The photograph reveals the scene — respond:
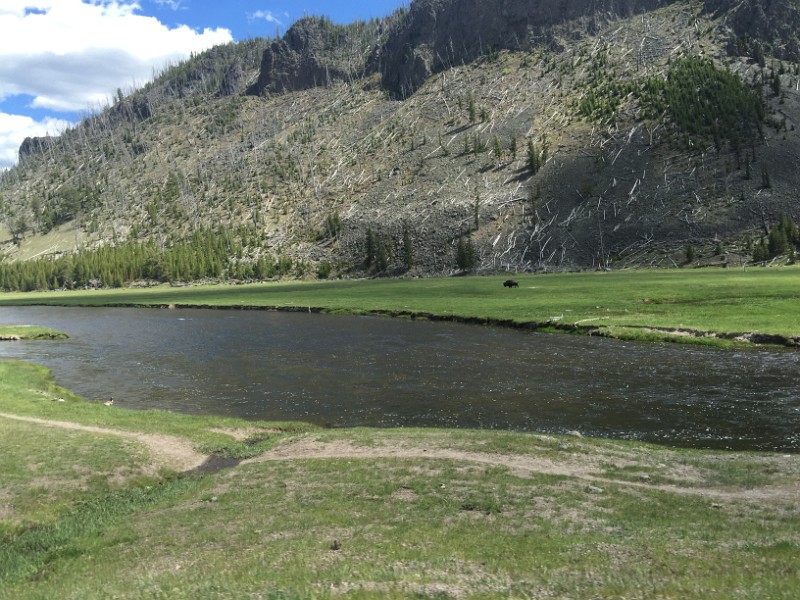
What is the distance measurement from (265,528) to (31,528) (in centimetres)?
841

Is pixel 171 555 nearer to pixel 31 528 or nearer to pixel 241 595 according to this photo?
pixel 241 595

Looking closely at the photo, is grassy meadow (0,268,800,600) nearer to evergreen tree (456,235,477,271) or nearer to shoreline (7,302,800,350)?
shoreline (7,302,800,350)

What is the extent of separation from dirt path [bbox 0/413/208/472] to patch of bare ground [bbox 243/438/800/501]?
2.86 metres

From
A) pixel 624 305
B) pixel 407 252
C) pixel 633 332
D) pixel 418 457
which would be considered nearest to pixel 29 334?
pixel 418 457

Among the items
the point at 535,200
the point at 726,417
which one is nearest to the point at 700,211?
the point at 535,200

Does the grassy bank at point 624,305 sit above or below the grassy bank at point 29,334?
below

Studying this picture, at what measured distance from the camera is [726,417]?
3041 cm

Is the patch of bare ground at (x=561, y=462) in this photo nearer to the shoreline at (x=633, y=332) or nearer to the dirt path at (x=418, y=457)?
the dirt path at (x=418, y=457)

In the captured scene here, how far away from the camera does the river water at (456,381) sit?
1228 inches

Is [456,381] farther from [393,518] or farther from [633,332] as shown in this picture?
[393,518]

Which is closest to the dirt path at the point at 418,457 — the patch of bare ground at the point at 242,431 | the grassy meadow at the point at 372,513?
the grassy meadow at the point at 372,513

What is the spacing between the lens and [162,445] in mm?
26922

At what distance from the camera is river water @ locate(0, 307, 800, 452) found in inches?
1228

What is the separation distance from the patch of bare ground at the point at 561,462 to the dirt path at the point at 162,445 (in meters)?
2.86
